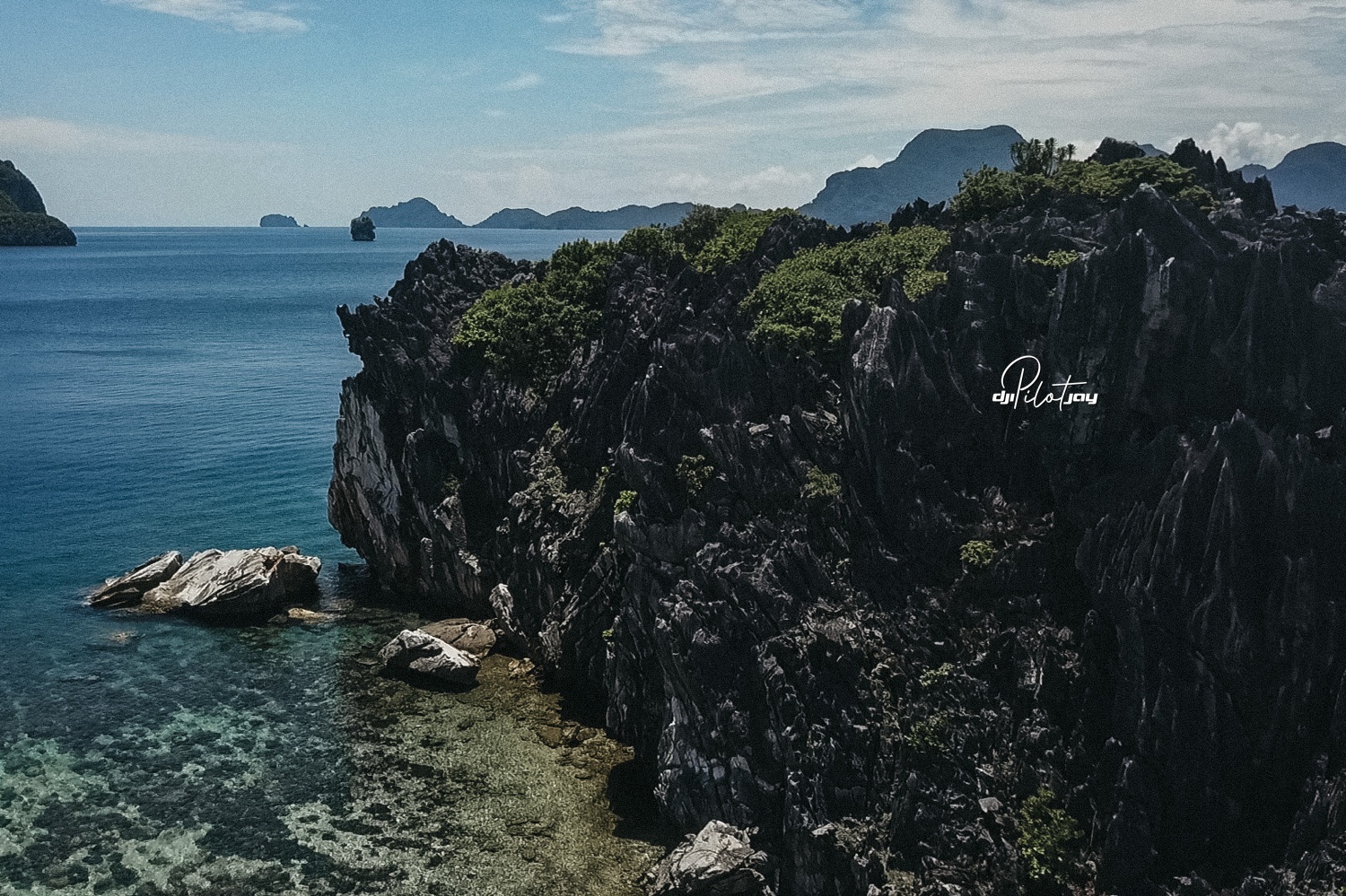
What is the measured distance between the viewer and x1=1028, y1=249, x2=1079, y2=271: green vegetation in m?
46.0

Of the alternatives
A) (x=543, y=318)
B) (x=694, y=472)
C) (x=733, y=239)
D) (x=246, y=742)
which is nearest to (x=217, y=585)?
(x=246, y=742)

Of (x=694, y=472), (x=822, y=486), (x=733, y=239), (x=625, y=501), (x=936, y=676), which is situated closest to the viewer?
(x=936, y=676)

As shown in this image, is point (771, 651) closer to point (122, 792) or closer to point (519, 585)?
point (519, 585)

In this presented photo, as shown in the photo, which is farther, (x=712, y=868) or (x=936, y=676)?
(x=936, y=676)

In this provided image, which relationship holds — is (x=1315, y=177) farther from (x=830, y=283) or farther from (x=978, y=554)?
(x=978, y=554)

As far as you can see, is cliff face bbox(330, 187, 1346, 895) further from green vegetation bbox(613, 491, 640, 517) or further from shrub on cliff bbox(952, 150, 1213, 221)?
shrub on cliff bbox(952, 150, 1213, 221)

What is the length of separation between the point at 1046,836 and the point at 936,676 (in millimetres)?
6898

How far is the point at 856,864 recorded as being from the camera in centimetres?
3619

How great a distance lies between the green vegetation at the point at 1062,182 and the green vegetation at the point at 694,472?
24.2 meters

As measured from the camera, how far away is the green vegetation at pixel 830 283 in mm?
49125

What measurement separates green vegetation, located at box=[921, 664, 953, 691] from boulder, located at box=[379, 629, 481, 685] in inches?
1077

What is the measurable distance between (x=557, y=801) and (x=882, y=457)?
21.3 meters

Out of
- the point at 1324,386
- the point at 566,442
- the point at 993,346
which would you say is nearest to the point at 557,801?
the point at 566,442

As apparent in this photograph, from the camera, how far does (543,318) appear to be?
6738cm
